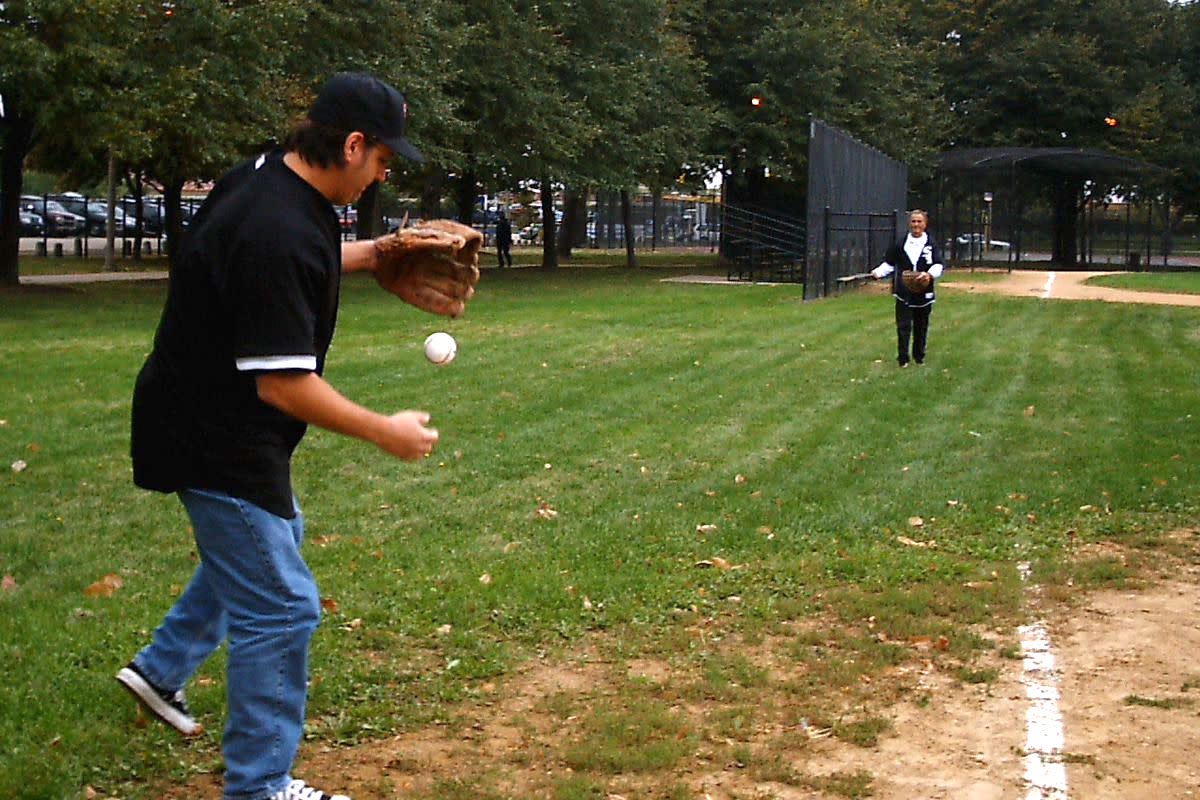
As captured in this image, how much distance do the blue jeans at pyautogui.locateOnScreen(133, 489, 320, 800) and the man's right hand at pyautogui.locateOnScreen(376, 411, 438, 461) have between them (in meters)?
0.45

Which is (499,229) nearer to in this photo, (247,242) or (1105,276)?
(1105,276)

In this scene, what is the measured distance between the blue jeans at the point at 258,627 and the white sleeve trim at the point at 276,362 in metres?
0.42

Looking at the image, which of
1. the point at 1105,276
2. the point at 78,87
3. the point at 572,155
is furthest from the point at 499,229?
the point at 78,87

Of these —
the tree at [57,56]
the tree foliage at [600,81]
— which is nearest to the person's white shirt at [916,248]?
the tree foliage at [600,81]

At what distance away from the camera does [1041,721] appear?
556cm

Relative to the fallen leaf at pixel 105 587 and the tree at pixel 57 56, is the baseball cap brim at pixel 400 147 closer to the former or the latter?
the fallen leaf at pixel 105 587

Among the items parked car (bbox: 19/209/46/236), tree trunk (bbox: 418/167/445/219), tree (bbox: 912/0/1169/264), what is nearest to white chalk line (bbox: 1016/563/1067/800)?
tree trunk (bbox: 418/167/445/219)

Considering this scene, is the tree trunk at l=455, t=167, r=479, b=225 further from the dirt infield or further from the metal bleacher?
the dirt infield

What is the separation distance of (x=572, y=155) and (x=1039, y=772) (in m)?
32.1

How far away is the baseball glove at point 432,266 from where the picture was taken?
15.5 ft

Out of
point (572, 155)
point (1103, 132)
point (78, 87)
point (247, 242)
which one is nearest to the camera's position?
point (247, 242)

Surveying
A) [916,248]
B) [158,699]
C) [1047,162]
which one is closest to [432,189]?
[1047,162]

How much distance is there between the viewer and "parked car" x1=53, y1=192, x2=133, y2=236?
6109 centimetres

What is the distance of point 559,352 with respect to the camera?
17812mm
